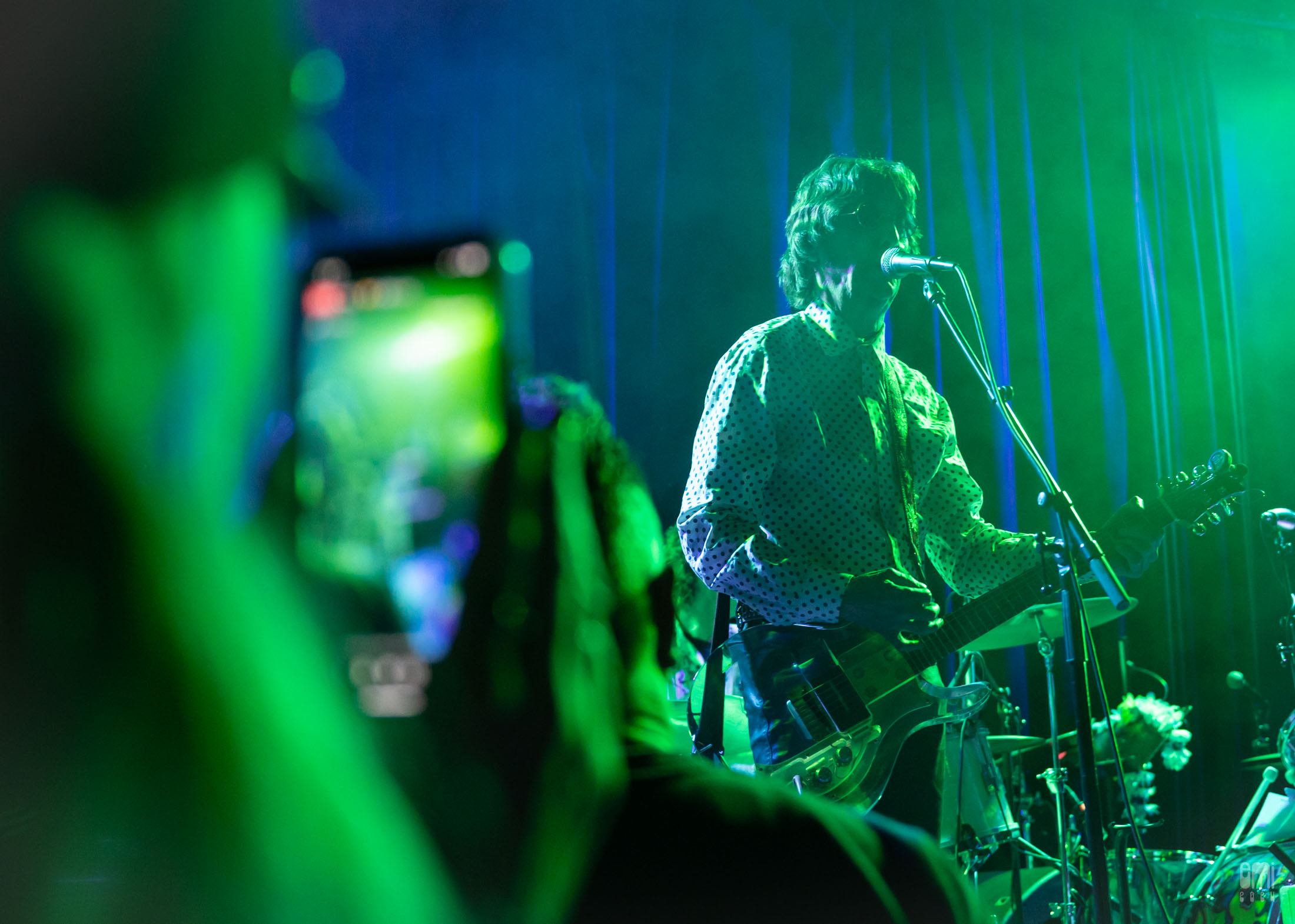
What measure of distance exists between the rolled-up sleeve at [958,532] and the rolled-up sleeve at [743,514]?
501 millimetres

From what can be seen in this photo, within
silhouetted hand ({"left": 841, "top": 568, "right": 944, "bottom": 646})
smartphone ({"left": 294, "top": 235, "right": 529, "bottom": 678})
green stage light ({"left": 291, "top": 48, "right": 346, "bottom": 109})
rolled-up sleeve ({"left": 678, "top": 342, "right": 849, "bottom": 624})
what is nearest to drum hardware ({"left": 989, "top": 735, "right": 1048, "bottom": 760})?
silhouetted hand ({"left": 841, "top": 568, "right": 944, "bottom": 646})

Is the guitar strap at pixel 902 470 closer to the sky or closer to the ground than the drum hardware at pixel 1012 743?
closer to the sky

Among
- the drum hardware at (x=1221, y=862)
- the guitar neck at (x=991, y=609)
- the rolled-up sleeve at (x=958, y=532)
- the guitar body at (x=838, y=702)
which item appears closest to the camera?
the guitar body at (x=838, y=702)

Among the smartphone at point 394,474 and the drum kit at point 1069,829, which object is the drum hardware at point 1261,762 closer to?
the drum kit at point 1069,829

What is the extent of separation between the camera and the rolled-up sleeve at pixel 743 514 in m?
1.93

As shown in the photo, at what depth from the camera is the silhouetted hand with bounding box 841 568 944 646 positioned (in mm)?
1920

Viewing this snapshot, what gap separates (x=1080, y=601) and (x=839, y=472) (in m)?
0.52

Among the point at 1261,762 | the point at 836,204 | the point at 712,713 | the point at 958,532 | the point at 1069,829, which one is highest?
the point at 836,204

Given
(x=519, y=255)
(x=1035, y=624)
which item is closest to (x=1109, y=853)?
(x=1035, y=624)

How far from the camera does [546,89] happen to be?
428 centimetres

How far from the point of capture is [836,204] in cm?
234

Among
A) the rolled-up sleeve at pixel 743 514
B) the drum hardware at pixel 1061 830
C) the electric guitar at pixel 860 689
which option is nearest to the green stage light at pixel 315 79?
the rolled-up sleeve at pixel 743 514

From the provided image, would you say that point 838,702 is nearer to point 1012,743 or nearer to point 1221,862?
point 1012,743

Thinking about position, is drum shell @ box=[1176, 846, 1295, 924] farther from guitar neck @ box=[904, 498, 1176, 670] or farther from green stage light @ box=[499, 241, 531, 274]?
green stage light @ box=[499, 241, 531, 274]
